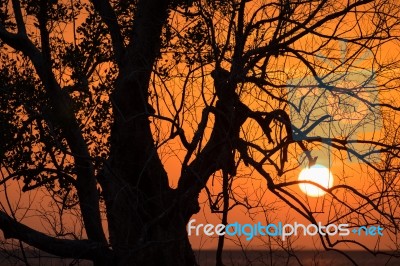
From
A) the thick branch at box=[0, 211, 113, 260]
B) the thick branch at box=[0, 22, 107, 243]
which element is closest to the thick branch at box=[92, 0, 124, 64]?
the thick branch at box=[0, 22, 107, 243]

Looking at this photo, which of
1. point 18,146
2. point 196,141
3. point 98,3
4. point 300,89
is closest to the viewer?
point 196,141

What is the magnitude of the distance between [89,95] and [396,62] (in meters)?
6.43

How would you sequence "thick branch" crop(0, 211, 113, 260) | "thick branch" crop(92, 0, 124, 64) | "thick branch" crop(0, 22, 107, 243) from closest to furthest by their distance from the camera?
1. "thick branch" crop(0, 211, 113, 260)
2. "thick branch" crop(92, 0, 124, 64)
3. "thick branch" crop(0, 22, 107, 243)

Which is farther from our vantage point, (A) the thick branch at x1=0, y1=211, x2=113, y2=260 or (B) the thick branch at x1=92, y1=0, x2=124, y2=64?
(B) the thick branch at x1=92, y1=0, x2=124, y2=64

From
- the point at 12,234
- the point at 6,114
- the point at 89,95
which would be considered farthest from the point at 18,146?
the point at 12,234

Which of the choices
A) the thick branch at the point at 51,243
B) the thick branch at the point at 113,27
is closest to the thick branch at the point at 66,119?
the thick branch at the point at 51,243

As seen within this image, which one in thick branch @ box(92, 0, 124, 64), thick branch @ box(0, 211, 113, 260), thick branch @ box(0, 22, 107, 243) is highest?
thick branch @ box(92, 0, 124, 64)

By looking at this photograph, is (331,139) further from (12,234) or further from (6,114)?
(6,114)

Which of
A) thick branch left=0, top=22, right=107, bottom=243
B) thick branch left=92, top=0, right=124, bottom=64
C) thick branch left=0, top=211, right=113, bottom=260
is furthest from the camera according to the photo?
thick branch left=0, top=22, right=107, bottom=243

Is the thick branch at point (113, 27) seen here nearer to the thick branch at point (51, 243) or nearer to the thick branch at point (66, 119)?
the thick branch at point (66, 119)

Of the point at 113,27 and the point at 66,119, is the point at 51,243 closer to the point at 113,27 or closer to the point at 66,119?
the point at 66,119

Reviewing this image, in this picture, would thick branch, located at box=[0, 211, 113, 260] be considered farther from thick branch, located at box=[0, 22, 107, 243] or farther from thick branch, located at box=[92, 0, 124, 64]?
thick branch, located at box=[92, 0, 124, 64]

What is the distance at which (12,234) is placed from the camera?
11.6m

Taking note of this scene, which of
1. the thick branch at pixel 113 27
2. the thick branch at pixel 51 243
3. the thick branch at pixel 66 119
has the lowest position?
the thick branch at pixel 51 243
